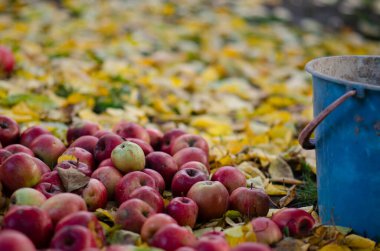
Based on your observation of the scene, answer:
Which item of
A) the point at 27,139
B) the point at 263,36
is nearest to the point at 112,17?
the point at 263,36

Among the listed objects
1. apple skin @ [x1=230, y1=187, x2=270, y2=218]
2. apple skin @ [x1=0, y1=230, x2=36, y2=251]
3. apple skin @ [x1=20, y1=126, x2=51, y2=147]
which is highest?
apple skin @ [x1=0, y1=230, x2=36, y2=251]

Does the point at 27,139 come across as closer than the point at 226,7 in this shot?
Yes

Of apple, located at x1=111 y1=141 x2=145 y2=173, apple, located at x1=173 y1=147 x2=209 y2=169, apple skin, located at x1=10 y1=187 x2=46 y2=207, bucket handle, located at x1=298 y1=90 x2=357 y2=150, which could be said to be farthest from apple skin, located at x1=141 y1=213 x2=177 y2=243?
apple, located at x1=173 y1=147 x2=209 y2=169

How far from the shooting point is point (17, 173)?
270 centimetres

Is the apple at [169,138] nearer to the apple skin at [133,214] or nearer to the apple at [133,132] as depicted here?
the apple at [133,132]

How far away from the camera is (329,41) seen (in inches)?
295

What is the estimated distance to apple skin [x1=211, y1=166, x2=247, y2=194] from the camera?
3010mm

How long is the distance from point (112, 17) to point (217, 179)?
5064 mm

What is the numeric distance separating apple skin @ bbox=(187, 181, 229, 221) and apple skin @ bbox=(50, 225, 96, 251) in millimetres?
771

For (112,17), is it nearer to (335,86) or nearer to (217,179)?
(217,179)

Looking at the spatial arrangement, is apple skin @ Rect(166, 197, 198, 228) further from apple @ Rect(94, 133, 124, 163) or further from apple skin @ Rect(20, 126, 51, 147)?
apple skin @ Rect(20, 126, 51, 147)

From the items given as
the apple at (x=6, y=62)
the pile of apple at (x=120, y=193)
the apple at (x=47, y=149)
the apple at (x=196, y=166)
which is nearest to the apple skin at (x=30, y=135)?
the pile of apple at (x=120, y=193)

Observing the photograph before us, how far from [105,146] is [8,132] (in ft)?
1.99

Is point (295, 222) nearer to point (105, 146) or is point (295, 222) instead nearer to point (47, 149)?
point (105, 146)
